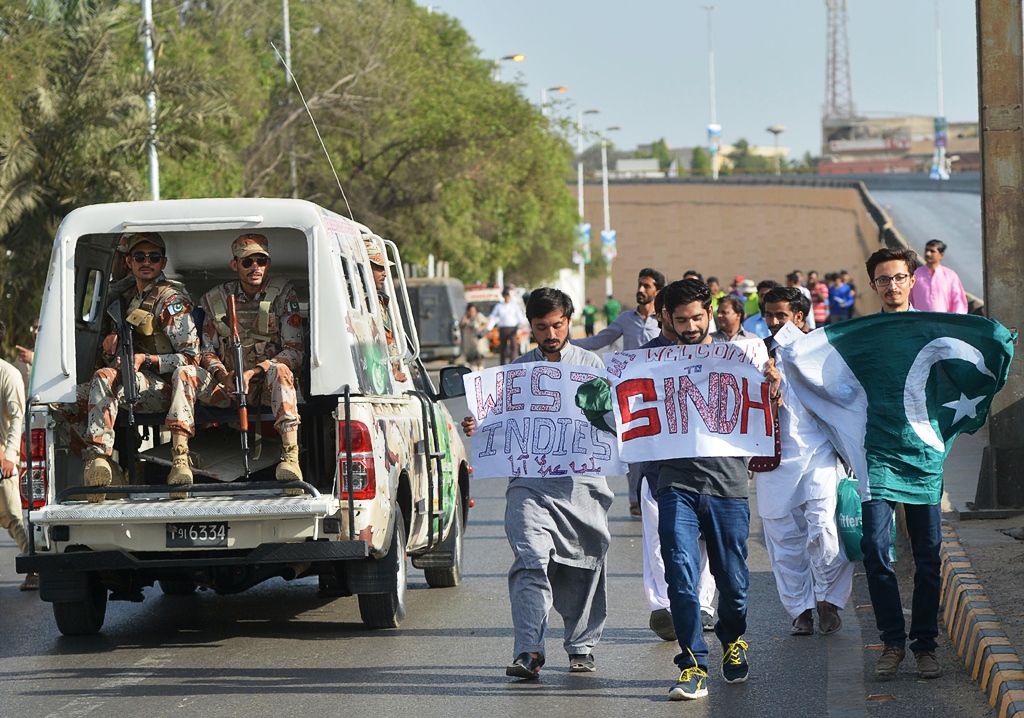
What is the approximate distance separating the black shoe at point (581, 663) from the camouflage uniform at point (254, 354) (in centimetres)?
193

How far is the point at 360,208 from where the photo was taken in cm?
4209

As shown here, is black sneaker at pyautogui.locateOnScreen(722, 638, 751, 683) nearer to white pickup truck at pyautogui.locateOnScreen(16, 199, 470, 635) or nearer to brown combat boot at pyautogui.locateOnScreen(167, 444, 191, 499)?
white pickup truck at pyautogui.locateOnScreen(16, 199, 470, 635)

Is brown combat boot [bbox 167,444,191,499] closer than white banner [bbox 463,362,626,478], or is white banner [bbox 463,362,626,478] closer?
white banner [bbox 463,362,626,478]

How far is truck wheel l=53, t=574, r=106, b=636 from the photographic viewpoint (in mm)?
8578

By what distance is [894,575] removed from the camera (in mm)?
7000

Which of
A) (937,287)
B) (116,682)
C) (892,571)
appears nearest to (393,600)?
(116,682)

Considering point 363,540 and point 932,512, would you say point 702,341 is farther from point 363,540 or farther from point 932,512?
point 363,540

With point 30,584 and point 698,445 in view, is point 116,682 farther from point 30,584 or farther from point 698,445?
point 30,584

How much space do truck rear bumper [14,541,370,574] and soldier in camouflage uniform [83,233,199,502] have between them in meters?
0.32

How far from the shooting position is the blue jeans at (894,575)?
23.0ft

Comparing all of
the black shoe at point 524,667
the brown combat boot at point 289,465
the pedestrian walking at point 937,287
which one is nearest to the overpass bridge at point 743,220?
the pedestrian walking at point 937,287

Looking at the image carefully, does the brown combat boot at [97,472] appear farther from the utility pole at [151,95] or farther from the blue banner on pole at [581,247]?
the blue banner on pole at [581,247]

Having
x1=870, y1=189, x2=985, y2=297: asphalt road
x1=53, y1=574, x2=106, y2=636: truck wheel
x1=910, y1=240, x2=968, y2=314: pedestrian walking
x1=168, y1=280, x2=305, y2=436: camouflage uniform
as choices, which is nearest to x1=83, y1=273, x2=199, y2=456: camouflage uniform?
x1=168, y1=280, x2=305, y2=436: camouflage uniform

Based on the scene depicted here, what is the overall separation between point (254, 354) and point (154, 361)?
53 centimetres
